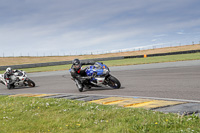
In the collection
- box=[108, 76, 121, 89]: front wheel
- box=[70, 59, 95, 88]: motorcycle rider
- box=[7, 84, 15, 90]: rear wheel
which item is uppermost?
box=[70, 59, 95, 88]: motorcycle rider

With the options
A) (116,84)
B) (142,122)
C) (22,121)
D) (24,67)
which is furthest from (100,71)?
(24,67)

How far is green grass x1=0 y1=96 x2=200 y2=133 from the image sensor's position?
452 cm

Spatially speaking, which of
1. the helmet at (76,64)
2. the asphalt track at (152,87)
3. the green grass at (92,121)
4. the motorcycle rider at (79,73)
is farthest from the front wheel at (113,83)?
the green grass at (92,121)

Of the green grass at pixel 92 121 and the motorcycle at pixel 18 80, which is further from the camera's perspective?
the motorcycle at pixel 18 80

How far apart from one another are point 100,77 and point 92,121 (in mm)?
5839

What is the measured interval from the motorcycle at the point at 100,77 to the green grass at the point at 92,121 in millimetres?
4135

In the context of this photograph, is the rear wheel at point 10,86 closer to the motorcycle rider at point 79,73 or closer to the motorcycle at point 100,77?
the motorcycle rider at point 79,73

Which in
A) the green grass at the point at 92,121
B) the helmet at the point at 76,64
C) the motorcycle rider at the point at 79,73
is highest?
the helmet at the point at 76,64

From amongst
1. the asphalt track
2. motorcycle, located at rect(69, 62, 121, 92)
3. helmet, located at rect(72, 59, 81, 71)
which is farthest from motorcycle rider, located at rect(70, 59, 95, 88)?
the asphalt track

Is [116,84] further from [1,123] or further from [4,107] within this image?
[1,123]

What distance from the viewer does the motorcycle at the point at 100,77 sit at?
11.1 metres

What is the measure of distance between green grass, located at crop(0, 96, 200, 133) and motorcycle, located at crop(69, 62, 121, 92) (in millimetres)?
4135

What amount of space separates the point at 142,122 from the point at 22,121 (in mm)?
3093

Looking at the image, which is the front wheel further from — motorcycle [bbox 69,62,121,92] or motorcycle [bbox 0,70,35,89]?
motorcycle [bbox 0,70,35,89]
